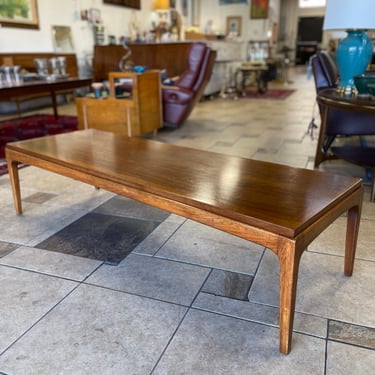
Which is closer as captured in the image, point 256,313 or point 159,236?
point 256,313

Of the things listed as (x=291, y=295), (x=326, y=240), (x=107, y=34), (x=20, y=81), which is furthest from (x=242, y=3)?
(x=291, y=295)

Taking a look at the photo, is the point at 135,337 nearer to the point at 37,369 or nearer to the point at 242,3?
the point at 37,369

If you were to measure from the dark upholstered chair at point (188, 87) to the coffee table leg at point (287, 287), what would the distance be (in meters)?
3.45

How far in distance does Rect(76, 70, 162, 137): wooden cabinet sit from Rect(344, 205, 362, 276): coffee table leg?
9.04 feet

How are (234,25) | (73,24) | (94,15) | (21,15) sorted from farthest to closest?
(234,25)
(94,15)
(73,24)
(21,15)

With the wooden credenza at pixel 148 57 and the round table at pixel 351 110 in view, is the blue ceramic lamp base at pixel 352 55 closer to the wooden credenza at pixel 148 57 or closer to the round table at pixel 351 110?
the round table at pixel 351 110

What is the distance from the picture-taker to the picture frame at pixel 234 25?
11.6 m

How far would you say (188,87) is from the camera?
434 cm

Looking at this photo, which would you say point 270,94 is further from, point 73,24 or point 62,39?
point 62,39

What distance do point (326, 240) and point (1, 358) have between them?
1507 mm

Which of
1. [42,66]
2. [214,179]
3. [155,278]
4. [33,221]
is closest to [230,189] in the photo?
[214,179]

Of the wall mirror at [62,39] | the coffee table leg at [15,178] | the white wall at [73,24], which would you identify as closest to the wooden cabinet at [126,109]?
A: the coffee table leg at [15,178]

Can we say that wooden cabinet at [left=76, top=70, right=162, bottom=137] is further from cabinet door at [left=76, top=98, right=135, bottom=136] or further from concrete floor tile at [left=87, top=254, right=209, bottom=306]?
concrete floor tile at [left=87, top=254, right=209, bottom=306]

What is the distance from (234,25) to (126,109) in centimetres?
931
